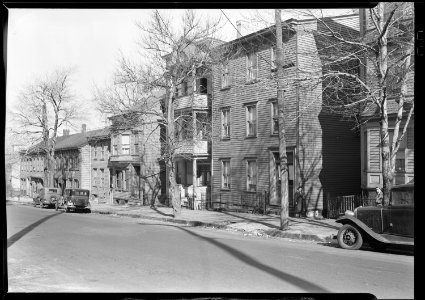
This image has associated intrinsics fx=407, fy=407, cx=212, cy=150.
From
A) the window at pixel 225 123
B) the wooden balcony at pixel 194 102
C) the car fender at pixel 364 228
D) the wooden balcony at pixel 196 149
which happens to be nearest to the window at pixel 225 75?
the window at pixel 225 123

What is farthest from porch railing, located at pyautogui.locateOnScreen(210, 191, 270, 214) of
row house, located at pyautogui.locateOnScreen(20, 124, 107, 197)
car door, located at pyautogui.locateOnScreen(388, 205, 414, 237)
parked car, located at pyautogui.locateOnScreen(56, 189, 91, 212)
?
row house, located at pyautogui.locateOnScreen(20, 124, 107, 197)

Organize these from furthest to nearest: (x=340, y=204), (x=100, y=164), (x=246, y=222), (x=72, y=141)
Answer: (x=246, y=222) < (x=340, y=204) < (x=100, y=164) < (x=72, y=141)

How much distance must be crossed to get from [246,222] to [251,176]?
492 centimetres

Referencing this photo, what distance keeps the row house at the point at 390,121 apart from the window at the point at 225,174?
27.1 feet

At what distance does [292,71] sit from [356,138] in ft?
20.2

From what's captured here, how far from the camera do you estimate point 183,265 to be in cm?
756

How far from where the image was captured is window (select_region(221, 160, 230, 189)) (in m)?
23.0

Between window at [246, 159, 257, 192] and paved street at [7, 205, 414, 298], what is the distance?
8773 mm

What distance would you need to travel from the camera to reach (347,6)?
3.86 meters

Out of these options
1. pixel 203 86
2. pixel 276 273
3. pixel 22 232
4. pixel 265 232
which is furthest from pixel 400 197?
pixel 203 86

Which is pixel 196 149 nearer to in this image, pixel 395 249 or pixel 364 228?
pixel 364 228

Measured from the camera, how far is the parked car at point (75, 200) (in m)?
10.9

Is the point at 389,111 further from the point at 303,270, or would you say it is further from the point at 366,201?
the point at 303,270

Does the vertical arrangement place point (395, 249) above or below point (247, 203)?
above
